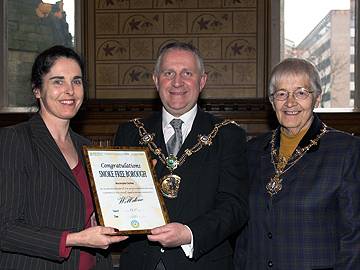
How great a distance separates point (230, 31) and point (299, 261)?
355cm

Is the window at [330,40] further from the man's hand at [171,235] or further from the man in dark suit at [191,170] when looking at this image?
the man's hand at [171,235]

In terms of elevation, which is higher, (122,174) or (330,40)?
(330,40)

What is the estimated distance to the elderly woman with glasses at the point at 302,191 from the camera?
2600 millimetres

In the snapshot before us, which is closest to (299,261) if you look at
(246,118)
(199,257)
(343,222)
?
(343,222)

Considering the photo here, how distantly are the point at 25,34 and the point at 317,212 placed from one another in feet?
14.6

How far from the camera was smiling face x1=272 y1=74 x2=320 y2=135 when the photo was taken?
8.84 feet

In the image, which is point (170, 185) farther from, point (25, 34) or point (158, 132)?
point (25, 34)

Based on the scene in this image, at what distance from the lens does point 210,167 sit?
2664 millimetres

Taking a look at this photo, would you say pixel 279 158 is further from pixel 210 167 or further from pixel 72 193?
pixel 72 193

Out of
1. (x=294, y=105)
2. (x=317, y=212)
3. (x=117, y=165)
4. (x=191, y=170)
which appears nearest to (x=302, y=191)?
(x=317, y=212)

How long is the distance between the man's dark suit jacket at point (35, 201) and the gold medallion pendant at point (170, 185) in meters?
0.36

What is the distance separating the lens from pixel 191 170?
2658 millimetres

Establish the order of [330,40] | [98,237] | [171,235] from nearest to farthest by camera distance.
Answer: [98,237]
[171,235]
[330,40]
